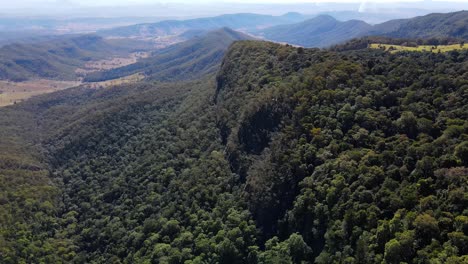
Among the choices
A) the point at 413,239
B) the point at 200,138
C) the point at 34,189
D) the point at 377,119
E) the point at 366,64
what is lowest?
the point at 34,189

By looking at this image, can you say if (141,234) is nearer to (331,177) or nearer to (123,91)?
(331,177)

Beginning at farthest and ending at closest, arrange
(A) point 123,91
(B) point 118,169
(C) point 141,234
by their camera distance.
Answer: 1. (A) point 123,91
2. (B) point 118,169
3. (C) point 141,234

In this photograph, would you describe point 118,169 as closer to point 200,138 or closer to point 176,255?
point 200,138

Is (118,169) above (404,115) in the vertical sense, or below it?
below

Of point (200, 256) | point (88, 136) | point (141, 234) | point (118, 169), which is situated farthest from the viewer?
point (88, 136)

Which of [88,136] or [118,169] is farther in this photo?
[88,136]

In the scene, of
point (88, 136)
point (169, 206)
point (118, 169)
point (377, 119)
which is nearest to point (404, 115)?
point (377, 119)
